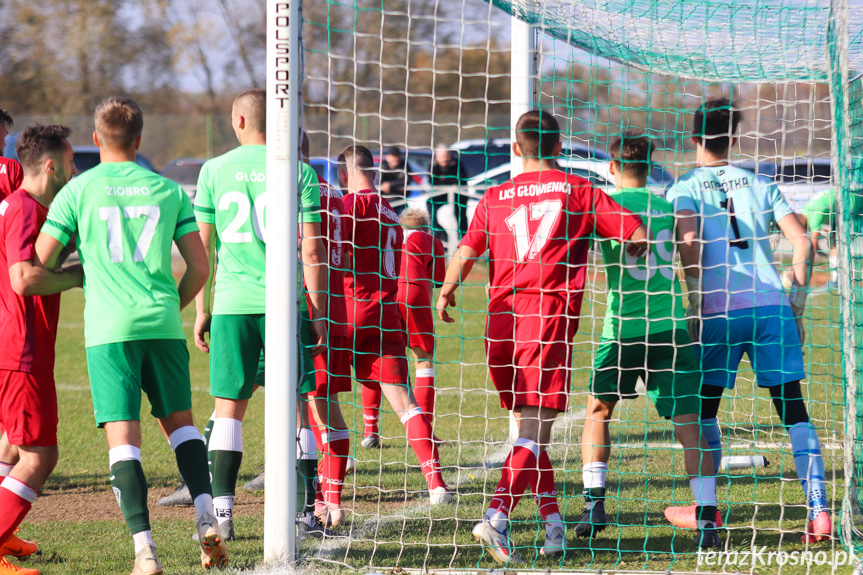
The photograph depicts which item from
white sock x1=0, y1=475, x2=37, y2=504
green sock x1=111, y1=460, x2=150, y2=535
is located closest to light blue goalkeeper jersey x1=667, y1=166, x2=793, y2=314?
green sock x1=111, y1=460, x2=150, y2=535

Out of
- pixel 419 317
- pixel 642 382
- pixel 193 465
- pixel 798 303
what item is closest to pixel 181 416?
pixel 193 465

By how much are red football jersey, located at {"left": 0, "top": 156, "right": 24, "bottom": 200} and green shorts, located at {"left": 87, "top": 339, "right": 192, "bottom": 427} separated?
131 cm

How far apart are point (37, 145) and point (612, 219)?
2605mm

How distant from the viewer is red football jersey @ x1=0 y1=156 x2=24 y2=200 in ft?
14.3

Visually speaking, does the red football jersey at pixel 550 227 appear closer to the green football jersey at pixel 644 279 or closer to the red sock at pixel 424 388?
the green football jersey at pixel 644 279

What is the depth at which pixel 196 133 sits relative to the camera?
25125 millimetres

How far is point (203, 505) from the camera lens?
12.0 ft

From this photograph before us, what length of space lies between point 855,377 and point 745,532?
95 centimetres

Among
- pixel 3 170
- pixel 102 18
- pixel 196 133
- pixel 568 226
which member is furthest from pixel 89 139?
pixel 568 226

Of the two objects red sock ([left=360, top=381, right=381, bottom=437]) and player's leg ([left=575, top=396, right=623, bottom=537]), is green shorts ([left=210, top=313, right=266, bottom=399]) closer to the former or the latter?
player's leg ([left=575, top=396, right=623, bottom=537])

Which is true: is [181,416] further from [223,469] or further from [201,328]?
[201,328]

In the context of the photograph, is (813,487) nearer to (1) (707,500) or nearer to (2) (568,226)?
(1) (707,500)

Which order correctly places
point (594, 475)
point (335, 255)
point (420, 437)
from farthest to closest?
point (420, 437)
point (335, 255)
point (594, 475)

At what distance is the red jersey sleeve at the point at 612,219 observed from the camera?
3.87m
